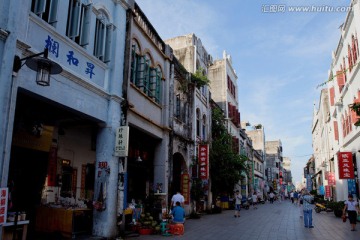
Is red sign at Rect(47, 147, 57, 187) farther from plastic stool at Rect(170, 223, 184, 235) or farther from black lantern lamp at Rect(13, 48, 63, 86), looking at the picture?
black lantern lamp at Rect(13, 48, 63, 86)

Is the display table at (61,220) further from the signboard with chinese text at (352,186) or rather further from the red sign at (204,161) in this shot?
the signboard with chinese text at (352,186)

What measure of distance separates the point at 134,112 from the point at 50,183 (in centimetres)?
411

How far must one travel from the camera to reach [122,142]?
1097 cm

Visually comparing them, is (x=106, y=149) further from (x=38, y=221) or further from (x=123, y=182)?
(x=38, y=221)

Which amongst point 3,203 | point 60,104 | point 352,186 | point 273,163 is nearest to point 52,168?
point 60,104

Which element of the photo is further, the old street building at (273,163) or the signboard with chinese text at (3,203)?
the old street building at (273,163)

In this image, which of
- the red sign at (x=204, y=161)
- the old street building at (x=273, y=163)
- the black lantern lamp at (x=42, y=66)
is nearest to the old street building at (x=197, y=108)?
the red sign at (x=204, y=161)

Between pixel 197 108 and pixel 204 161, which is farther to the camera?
pixel 197 108

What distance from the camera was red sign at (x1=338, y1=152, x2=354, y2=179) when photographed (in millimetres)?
19797

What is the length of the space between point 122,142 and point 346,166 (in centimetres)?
1534

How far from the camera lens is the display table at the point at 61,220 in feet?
33.2

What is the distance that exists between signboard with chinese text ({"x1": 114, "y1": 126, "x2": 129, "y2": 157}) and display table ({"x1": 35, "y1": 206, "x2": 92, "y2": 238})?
2.30 metres

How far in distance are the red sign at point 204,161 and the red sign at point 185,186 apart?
182 centimetres

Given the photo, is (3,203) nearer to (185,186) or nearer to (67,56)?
(67,56)
